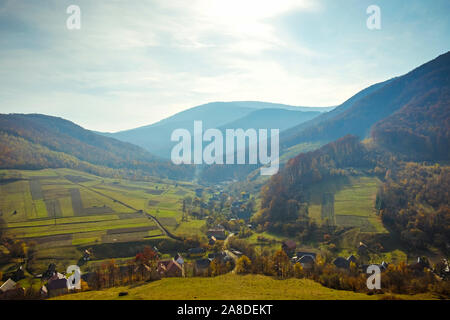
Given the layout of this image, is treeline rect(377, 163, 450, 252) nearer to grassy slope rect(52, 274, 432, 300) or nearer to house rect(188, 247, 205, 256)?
grassy slope rect(52, 274, 432, 300)

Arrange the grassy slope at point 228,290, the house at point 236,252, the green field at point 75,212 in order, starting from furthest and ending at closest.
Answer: the green field at point 75,212
the house at point 236,252
the grassy slope at point 228,290

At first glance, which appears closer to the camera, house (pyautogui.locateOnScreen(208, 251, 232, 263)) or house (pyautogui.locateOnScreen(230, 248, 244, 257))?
house (pyautogui.locateOnScreen(208, 251, 232, 263))

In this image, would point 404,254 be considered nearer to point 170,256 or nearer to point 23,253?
point 170,256

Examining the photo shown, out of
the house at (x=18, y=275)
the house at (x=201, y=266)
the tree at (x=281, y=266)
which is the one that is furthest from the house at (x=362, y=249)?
the house at (x=18, y=275)

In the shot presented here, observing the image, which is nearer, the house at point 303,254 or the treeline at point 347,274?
the treeline at point 347,274

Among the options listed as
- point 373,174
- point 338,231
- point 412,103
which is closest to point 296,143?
point 412,103

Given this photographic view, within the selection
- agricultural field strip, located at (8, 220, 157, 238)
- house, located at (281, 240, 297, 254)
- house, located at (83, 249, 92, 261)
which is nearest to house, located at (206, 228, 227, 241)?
agricultural field strip, located at (8, 220, 157, 238)

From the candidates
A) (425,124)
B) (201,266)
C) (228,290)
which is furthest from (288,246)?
(425,124)

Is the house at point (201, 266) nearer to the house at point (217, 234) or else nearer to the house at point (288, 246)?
the house at point (288, 246)
